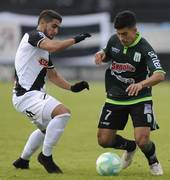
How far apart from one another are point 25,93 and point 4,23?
20778 millimetres

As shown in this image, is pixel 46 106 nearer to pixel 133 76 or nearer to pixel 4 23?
pixel 133 76

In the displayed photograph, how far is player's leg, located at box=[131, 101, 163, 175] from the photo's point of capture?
9.68 meters

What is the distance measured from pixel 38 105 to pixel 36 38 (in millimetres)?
871

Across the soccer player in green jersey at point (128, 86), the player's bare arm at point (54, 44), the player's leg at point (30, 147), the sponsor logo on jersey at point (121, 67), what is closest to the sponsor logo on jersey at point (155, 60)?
the soccer player in green jersey at point (128, 86)

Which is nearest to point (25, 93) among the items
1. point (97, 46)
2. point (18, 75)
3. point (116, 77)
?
point (18, 75)

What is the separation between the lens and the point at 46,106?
31.8 ft

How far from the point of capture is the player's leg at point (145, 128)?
9.68 meters

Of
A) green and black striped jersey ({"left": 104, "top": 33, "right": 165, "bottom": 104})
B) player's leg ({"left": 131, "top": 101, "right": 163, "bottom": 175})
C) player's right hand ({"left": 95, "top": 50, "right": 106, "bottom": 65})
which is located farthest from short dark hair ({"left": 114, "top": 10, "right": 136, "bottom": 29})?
player's leg ({"left": 131, "top": 101, "right": 163, "bottom": 175})

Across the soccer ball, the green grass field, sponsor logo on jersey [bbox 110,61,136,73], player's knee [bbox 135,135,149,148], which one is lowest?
the green grass field

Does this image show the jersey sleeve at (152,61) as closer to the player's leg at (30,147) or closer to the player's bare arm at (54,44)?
the player's bare arm at (54,44)

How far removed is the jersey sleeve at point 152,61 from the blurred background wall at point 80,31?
20.6 meters

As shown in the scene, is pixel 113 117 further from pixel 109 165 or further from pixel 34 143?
pixel 34 143

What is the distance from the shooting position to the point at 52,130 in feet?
31.6

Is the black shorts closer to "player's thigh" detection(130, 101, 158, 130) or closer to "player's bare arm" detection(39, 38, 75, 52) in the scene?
"player's thigh" detection(130, 101, 158, 130)
